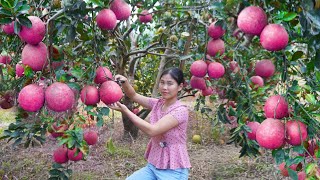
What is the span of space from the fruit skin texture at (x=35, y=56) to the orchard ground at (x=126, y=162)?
1863 millimetres

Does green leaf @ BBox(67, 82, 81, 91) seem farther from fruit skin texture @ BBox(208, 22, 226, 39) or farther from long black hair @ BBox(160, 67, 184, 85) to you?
fruit skin texture @ BBox(208, 22, 226, 39)

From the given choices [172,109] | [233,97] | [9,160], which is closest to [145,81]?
[9,160]

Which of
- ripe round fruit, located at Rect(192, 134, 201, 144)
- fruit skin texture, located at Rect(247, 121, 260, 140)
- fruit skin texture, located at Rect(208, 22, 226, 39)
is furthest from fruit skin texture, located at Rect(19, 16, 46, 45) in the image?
ripe round fruit, located at Rect(192, 134, 201, 144)

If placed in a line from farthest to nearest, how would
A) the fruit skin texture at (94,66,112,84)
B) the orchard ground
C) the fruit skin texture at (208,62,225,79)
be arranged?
the orchard ground → the fruit skin texture at (208,62,225,79) → the fruit skin texture at (94,66,112,84)

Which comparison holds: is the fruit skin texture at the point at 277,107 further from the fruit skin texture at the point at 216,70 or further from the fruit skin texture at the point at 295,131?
the fruit skin texture at the point at 216,70

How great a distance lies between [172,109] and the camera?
2096 mm

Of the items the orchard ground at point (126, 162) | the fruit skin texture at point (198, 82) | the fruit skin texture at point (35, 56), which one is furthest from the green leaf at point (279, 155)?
the orchard ground at point (126, 162)

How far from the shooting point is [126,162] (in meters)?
3.99

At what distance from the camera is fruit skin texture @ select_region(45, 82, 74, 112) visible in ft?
4.37

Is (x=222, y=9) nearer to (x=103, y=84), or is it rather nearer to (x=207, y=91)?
(x=103, y=84)

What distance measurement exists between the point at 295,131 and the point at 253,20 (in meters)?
0.41

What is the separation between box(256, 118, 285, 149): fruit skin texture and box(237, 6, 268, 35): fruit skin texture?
0.33 m

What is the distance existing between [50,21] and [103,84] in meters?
0.34

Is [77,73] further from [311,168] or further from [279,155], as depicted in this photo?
[311,168]
